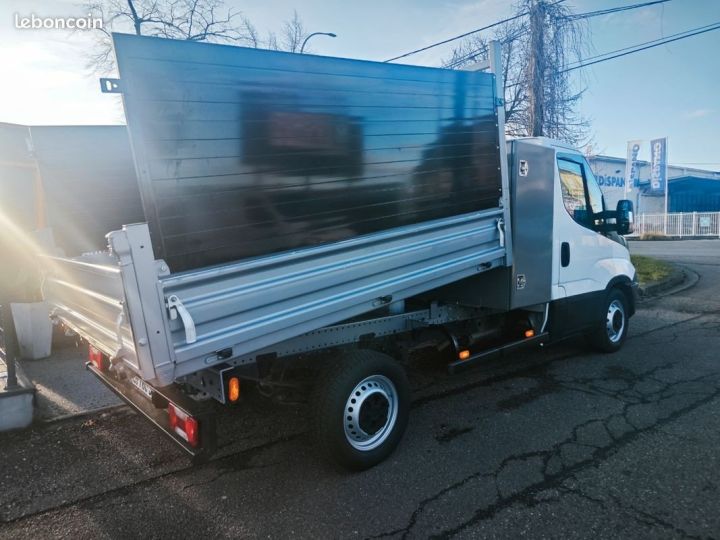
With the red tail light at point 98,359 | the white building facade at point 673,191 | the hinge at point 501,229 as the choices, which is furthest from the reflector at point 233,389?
the white building facade at point 673,191

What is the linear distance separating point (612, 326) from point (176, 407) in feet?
17.3

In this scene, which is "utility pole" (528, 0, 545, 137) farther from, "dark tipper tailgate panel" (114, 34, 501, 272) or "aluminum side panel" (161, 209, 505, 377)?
"aluminum side panel" (161, 209, 505, 377)

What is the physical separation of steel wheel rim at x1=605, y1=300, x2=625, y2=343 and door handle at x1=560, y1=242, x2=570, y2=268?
127cm

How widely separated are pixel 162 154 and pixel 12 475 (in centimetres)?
283

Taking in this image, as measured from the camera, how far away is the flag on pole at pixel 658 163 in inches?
1134

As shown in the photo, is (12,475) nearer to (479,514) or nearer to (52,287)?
(52,287)

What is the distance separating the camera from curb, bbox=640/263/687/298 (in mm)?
9641

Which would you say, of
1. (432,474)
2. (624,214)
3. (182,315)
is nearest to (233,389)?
(182,315)

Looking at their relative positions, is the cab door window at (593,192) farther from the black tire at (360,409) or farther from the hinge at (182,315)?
the hinge at (182,315)

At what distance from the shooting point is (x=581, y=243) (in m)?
5.14

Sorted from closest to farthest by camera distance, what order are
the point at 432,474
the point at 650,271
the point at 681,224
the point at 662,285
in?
1. the point at 432,474
2. the point at 662,285
3. the point at 650,271
4. the point at 681,224

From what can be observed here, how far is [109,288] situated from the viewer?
2.62 meters

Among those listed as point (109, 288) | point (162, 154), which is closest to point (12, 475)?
point (109, 288)

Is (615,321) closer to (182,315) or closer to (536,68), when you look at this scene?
(182,315)
